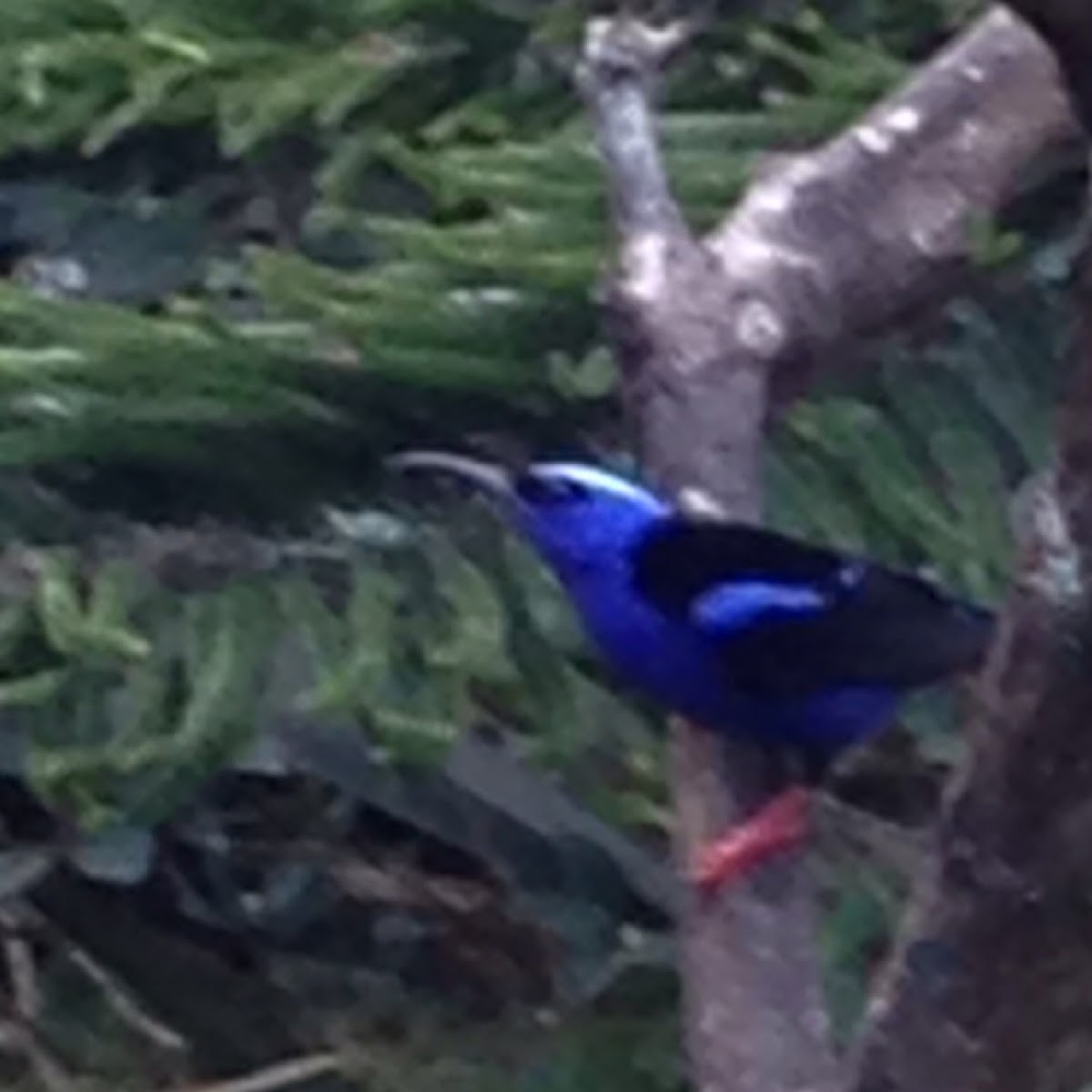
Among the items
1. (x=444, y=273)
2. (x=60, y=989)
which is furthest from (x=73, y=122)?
(x=60, y=989)

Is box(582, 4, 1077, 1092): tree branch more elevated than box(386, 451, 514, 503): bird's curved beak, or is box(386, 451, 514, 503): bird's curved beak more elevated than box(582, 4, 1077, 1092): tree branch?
box(582, 4, 1077, 1092): tree branch

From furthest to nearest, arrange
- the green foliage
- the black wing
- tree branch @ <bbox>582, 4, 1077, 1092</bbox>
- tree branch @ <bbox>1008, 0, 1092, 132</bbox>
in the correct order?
1. the green foliage
2. the black wing
3. tree branch @ <bbox>582, 4, 1077, 1092</bbox>
4. tree branch @ <bbox>1008, 0, 1092, 132</bbox>

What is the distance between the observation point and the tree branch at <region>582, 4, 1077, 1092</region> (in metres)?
1.30

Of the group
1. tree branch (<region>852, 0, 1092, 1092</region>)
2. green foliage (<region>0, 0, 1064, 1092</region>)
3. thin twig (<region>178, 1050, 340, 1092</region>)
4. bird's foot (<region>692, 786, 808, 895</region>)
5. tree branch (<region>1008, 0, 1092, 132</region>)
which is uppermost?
tree branch (<region>1008, 0, 1092, 132</region>)

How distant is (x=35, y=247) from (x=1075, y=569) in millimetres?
1029

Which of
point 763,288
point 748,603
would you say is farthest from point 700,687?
point 763,288

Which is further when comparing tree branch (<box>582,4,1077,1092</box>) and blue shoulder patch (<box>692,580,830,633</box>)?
blue shoulder patch (<box>692,580,830,633</box>)

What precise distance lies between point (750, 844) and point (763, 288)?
0.76 ft

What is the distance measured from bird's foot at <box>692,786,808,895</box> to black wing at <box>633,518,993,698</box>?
103 mm

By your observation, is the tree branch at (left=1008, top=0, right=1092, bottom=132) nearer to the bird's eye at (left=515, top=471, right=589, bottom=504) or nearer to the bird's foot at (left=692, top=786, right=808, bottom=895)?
the bird's foot at (left=692, top=786, right=808, bottom=895)

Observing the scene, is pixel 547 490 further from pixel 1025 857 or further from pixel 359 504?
pixel 1025 857

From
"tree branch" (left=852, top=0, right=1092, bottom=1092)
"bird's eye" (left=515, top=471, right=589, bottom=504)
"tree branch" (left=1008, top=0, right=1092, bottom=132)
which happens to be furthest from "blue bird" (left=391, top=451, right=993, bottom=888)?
"tree branch" (left=1008, top=0, right=1092, bottom=132)

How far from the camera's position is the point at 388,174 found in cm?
187

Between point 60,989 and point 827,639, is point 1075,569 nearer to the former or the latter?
point 827,639
